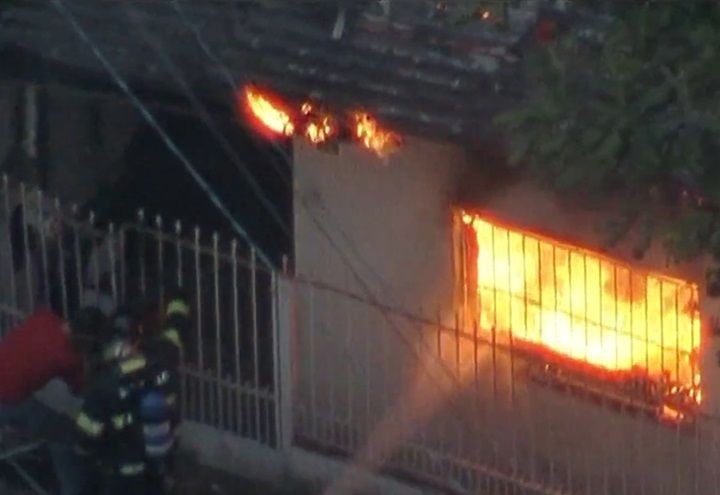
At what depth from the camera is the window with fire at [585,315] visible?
10844 mm

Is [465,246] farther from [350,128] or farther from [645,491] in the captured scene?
[645,491]

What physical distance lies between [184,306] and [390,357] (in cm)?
114

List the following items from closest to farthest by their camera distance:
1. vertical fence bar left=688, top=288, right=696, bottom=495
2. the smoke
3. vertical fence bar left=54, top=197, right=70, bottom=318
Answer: vertical fence bar left=688, top=288, right=696, bottom=495 → the smoke → vertical fence bar left=54, top=197, right=70, bottom=318

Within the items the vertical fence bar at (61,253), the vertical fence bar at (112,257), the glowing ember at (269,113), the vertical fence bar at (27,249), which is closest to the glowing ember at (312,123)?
the glowing ember at (269,113)

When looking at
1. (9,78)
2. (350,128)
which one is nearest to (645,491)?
(350,128)

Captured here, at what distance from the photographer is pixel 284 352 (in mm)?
12211

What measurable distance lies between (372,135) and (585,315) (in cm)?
140

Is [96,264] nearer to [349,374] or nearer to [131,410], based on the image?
[349,374]

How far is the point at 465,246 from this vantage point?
11.8 m

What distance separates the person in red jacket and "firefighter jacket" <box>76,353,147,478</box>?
1.02ft

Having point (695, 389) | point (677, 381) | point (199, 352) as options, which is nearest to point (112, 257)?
point (199, 352)

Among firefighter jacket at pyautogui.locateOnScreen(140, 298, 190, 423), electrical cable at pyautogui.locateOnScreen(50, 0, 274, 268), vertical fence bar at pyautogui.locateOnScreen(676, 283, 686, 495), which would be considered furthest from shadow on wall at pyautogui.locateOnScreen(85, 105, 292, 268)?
vertical fence bar at pyautogui.locateOnScreen(676, 283, 686, 495)

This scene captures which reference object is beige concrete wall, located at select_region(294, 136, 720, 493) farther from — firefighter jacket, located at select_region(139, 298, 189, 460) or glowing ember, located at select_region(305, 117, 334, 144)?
firefighter jacket, located at select_region(139, 298, 189, 460)

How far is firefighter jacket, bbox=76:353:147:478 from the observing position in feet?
36.4
